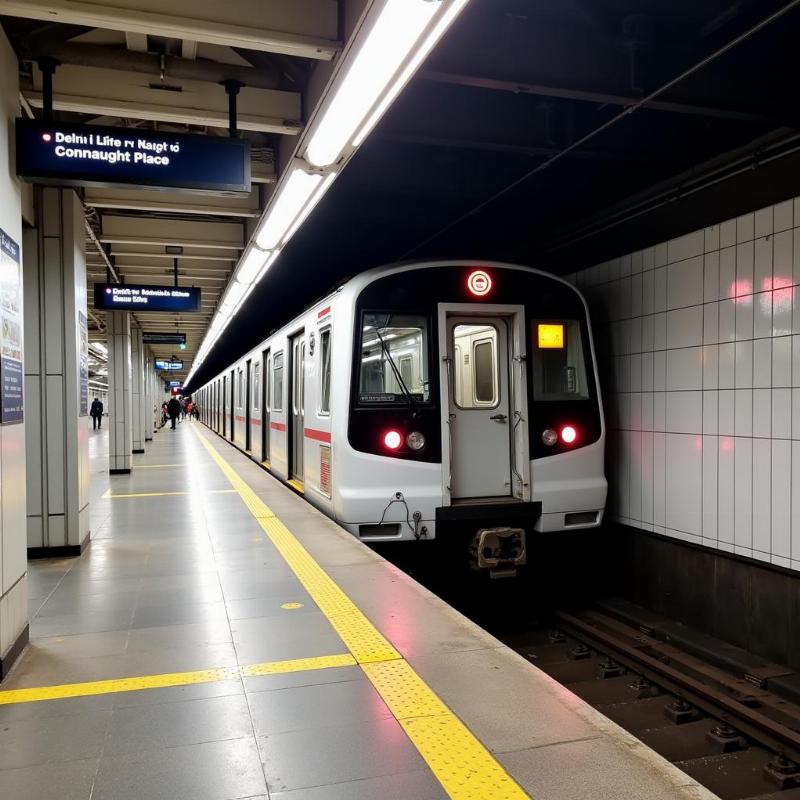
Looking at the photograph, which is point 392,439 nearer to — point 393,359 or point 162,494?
point 393,359

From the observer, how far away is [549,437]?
5.88 metres

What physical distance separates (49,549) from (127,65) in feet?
12.2

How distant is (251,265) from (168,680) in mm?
4515

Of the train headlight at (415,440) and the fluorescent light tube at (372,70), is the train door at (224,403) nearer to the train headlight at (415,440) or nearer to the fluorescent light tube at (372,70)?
the train headlight at (415,440)

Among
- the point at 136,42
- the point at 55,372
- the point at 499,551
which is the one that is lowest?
the point at 499,551

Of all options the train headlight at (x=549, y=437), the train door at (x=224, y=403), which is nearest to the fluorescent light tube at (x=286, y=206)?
the train headlight at (x=549, y=437)

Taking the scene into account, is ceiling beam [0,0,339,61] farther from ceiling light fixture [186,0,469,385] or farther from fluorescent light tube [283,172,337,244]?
fluorescent light tube [283,172,337,244]

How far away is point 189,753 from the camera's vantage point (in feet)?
8.04

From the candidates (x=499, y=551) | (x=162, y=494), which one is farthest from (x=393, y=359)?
(x=162, y=494)

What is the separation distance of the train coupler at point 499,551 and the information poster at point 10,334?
3.57 meters

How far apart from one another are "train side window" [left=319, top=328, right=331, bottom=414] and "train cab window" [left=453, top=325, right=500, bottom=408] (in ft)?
3.92

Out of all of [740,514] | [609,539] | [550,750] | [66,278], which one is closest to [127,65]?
[66,278]

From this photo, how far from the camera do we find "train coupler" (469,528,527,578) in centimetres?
560

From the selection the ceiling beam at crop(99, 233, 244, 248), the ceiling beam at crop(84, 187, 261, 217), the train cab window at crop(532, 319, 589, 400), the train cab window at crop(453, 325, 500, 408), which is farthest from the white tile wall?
the ceiling beam at crop(99, 233, 244, 248)
